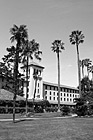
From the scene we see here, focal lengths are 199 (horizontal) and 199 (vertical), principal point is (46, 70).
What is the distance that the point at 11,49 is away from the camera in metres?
23.1

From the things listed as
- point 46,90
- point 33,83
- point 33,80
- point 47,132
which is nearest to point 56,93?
point 46,90

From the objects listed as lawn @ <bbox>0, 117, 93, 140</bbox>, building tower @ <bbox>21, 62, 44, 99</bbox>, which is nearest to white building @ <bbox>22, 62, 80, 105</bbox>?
building tower @ <bbox>21, 62, 44, 99</bbox>

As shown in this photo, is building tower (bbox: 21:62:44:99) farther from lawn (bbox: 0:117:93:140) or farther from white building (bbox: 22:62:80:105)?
lawn (bbox: 0:117:93:140)

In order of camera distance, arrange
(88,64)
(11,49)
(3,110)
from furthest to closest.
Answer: (88,64) → (3,110) → (11,49)

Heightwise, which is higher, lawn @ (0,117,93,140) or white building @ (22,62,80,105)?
white building @ (22,62,80,105)

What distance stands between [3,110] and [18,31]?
29.5 meters

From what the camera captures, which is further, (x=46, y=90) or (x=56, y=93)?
(x=56, y=93)

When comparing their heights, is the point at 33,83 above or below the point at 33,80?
below

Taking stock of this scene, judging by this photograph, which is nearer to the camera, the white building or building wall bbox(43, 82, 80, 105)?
the white building

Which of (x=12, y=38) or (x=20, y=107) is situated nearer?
(x=12, y=38)

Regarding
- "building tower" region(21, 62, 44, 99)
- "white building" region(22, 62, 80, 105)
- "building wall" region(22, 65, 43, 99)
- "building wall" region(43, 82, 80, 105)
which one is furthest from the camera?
"building wall" region(43, 82, 80, 105)

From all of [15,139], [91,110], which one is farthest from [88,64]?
[15,139]

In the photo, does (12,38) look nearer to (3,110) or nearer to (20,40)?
(20,40)

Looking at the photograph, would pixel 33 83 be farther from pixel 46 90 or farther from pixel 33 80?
pixel 46 90
